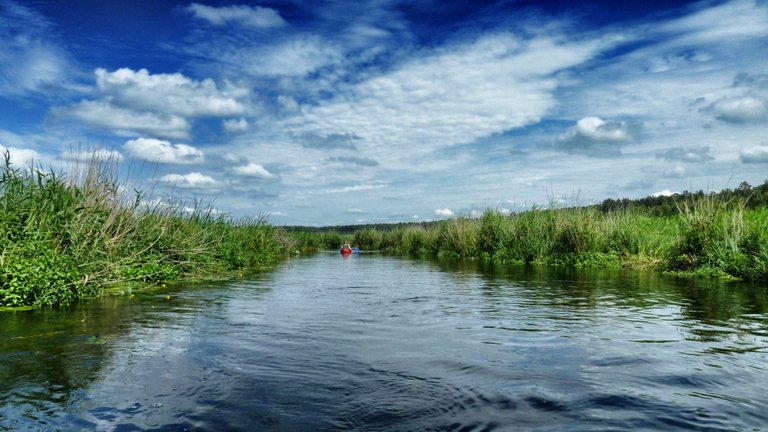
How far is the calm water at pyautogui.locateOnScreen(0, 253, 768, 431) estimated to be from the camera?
4.68 meters

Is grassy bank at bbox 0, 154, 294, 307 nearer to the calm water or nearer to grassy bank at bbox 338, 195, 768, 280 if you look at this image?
the calm water

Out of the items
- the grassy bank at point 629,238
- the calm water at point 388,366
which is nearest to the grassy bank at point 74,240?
the calm water at point 388,366

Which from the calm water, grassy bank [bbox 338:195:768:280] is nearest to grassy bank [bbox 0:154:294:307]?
the calm water

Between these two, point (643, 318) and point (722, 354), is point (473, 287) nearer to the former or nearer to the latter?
point (643, 318)

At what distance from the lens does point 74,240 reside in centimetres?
1148

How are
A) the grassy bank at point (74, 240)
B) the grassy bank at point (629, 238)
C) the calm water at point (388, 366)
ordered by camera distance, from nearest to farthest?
the calm water at point (388, 366), the grassy bank at point (74, 240), the grassy bank at point (629, 238)

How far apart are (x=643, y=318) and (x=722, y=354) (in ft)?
9.54

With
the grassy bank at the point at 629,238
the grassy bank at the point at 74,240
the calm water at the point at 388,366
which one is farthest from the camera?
the grassy bank at the point at 629,238

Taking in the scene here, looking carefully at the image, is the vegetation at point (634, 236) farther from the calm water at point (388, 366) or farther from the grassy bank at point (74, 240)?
the grassy bank at point (74, 240)

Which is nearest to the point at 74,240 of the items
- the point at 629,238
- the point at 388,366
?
the point at 388,366

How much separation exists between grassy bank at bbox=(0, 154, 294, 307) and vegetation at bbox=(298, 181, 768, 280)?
55.3 feet

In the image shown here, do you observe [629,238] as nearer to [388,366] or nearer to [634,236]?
[634,236]

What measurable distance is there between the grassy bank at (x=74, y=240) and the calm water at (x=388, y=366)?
2.24ft

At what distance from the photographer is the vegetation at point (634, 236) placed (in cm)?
A: 1666
